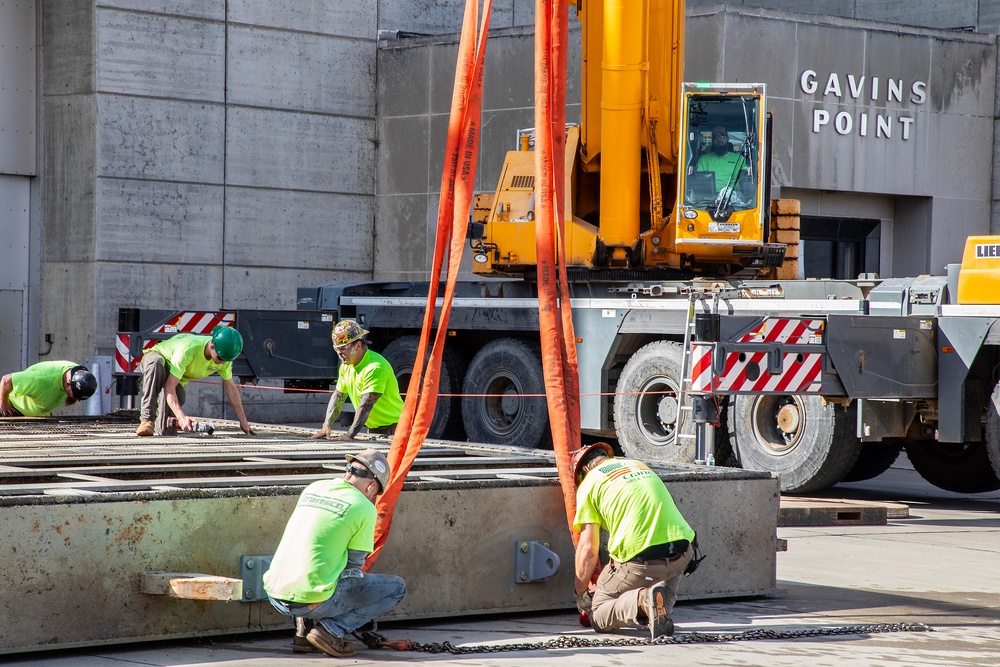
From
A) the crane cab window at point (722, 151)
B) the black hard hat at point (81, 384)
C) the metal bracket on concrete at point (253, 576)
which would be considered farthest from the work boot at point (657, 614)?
the crane cab window at point (722, 151)

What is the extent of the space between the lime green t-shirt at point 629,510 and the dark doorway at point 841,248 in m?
16.4

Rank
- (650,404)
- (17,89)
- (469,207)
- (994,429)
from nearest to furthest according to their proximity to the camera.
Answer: (469,207), (994,429), (650,404), (17,89)

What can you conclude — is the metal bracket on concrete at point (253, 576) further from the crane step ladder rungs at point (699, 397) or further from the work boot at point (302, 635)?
the crane step ladder rungs at point (699, 397)

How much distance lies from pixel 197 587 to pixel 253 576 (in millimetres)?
516

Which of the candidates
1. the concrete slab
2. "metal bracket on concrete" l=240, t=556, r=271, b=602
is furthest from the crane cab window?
"metal bracket on concrete" l=240, t=556, r=271, b=602

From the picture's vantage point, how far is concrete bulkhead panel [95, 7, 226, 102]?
21.7 m

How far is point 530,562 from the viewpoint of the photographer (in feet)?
26.3

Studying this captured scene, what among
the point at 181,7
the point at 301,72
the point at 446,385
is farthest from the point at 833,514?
the point at 181,7

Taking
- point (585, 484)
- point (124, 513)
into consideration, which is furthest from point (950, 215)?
point (124, 513)

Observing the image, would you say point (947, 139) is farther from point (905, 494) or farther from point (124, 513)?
point (124, 513)

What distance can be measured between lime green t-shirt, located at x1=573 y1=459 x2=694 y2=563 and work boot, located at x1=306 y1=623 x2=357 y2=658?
1.50 meters

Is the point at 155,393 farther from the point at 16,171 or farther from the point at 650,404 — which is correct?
the point at 16,171

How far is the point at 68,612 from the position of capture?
259 inches

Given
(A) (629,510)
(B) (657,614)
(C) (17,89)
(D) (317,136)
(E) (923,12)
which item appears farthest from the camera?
(E) (923,12)
